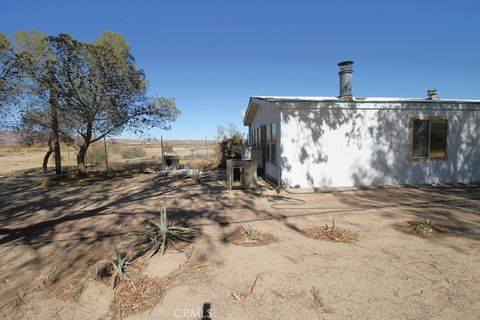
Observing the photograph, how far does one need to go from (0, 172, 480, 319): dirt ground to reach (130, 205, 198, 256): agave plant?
27cm

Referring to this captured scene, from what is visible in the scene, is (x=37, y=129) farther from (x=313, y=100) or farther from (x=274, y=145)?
(x=313, y=100)

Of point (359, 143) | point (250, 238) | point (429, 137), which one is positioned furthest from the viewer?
point (429, 137)

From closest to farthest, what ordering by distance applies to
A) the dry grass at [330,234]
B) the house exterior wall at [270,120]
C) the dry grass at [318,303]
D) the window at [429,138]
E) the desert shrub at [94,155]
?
the dry grass at [318,303]
the dry grass at [330,234]
the house exterior wall at [270,120]
the window at [429,138]
the desert shrub at [94,155]

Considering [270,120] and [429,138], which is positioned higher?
[270,120]

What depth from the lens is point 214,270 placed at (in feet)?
11.2

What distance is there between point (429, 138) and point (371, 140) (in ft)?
6.30

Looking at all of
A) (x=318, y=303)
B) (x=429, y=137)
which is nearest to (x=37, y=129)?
(x=318, y=303)

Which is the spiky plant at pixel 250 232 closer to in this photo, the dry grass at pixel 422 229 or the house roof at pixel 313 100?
the dry grass at pixel 422 229

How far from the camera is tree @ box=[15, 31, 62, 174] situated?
1119cm

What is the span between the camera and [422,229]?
14.7 feet

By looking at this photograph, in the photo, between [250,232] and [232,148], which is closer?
[250,232]

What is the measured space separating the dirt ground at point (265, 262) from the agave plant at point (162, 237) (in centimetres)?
27

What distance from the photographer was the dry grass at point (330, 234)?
4336mm

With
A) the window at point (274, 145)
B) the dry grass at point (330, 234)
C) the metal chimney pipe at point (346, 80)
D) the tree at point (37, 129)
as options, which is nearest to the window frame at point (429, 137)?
the metal chimney pipe at point (346, 80)
